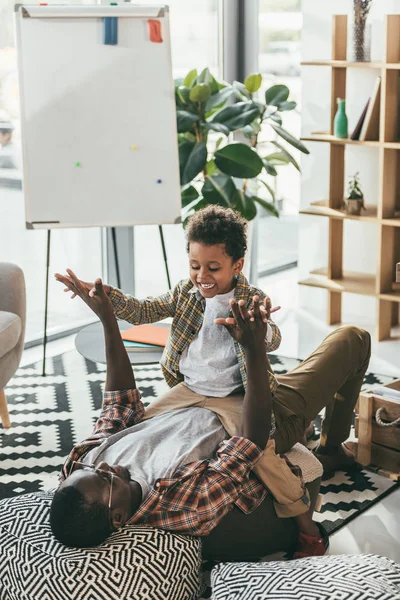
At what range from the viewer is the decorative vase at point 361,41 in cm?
393

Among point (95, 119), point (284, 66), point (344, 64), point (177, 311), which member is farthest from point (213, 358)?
point (284, 66)

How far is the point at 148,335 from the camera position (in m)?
3.23

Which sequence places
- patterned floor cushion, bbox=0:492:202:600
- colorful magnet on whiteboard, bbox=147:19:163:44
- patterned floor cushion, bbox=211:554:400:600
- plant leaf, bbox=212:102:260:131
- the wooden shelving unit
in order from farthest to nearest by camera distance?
plant leaf, bbox=212:102:260:131 → the wooden shelving unit → colorful magnet on whiteboard, bbox=147:19:163:44 → patterned floor cushion, bbox=0:492:202:600 → patterned floor cushion, bbox=211:554:400:600

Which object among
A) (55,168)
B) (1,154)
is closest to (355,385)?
(55,168)

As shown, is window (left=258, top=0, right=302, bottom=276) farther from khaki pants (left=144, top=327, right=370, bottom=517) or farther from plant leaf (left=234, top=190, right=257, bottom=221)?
khaki pants (left=144, top=327, right=370, bottom=517)

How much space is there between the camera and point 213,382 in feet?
7.42

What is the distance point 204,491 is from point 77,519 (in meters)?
Answer: 0.32

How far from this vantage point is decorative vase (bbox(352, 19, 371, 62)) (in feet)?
12.9

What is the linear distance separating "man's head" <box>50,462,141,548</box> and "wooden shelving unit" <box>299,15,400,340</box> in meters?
2.38

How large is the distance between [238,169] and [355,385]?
170 centimetres

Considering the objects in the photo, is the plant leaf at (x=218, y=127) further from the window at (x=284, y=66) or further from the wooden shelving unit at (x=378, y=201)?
the window at (x=284, y=66)

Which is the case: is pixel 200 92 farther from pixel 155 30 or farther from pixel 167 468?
pixel 167 468

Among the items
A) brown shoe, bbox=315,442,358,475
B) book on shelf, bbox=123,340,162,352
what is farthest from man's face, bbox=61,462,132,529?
book on shelf, bbox=123,340,162,352

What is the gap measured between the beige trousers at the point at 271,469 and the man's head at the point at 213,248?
0.92 feet
